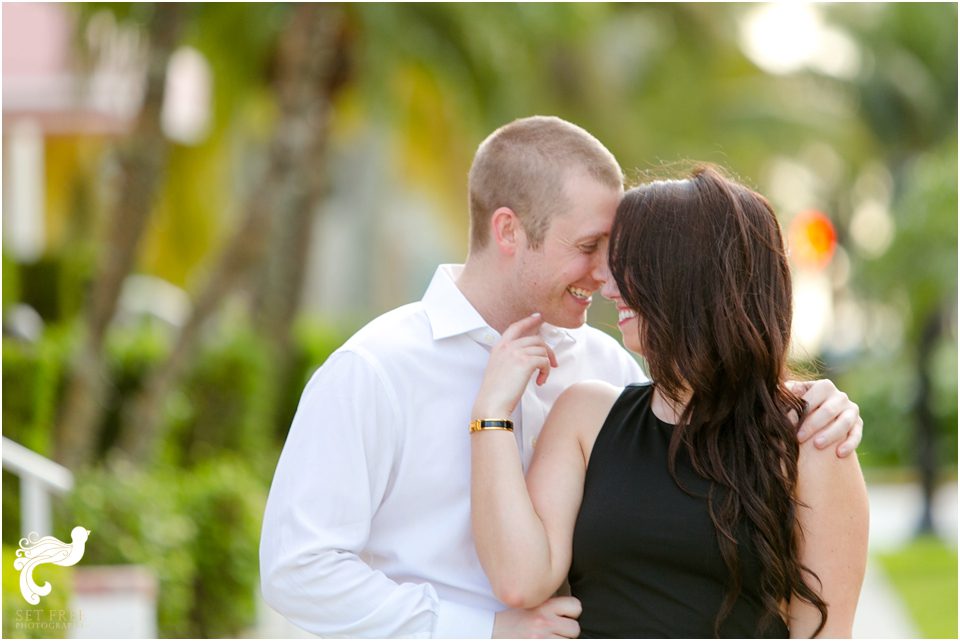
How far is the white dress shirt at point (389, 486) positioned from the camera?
9.78 feet

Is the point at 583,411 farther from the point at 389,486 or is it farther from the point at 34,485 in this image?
the point at 34,485

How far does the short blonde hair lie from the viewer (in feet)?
10.5

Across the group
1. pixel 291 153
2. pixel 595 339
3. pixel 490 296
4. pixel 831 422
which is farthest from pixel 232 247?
pixel 831 422

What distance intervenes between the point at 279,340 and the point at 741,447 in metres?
9.09

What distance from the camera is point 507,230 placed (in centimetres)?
A: 326

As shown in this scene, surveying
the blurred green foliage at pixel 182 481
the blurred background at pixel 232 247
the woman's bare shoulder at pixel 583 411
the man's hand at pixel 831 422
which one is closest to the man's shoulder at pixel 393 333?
the woman's bare shoulder at pixel 583 411

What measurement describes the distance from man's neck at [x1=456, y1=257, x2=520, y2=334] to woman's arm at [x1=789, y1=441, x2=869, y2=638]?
0.79m

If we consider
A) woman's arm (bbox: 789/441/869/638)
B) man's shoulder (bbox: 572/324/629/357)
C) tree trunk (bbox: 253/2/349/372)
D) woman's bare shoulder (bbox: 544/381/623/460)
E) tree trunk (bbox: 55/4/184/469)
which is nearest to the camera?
woman's arm (bbox: 789/441/869/638)

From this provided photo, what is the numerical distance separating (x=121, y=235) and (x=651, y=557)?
6.44 m

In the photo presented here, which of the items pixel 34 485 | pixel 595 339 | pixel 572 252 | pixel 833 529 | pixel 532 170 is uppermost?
pixel 532 170

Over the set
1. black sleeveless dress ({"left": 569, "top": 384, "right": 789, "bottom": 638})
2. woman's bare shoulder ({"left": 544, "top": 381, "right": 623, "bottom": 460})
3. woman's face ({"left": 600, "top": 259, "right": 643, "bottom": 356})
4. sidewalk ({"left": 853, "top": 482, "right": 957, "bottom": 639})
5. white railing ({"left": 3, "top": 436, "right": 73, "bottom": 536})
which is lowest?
sidewalk ({"left": 853, "top": 482, "right": 957, "bottom": 639})

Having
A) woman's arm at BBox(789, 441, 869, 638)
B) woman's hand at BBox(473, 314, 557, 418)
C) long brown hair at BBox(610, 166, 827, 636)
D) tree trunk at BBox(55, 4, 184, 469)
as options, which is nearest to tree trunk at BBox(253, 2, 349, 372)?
tree trunk at BBox(55, 4, 184, 469)

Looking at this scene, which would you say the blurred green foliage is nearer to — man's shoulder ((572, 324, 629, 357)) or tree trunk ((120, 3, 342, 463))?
tree trunk ((120, 3, 342, 463))

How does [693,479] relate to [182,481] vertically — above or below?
above
